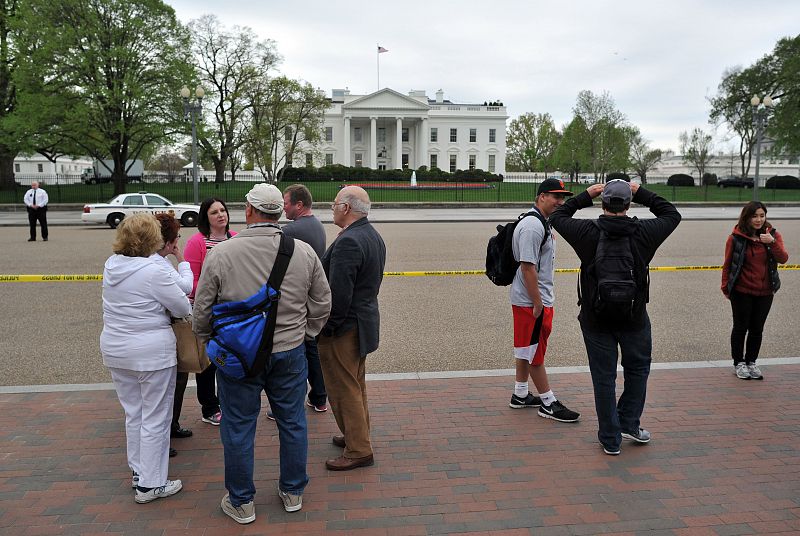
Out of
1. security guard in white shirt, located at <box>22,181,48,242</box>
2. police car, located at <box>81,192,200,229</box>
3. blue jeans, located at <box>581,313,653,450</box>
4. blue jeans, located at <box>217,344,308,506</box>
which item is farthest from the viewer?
police car, located at <box>81,192,200,229</box>

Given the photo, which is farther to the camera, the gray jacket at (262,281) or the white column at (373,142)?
the white column at (373,142)

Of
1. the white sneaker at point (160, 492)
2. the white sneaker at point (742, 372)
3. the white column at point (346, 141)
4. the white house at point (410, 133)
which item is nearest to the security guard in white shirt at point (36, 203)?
the white sneaker at point (160, 492)

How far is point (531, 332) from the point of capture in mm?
4797

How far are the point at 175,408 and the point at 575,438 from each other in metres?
2.94

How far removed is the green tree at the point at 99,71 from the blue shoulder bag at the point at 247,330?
3449 centimetres

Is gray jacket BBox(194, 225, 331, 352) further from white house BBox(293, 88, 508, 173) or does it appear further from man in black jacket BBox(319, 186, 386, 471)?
white house BBox(293, 88, 508, 173)

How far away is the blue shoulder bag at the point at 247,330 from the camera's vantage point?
3234 mm

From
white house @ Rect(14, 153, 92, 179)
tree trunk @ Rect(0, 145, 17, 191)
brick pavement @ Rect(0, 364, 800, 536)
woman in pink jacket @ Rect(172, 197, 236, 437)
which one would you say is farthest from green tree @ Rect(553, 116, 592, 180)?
woman in pink jacket @ Rect(172, 197, 236, 437)

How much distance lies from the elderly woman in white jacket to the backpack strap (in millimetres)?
660

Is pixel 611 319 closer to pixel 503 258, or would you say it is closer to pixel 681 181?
pixel 503 258

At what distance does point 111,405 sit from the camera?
5051mm

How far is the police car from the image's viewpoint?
23.4 metres

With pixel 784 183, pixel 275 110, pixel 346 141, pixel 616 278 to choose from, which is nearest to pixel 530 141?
pixel 346 141

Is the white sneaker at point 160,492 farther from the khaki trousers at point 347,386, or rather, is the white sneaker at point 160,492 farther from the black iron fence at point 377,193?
the black iron fence at point 377,193
